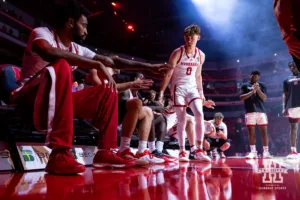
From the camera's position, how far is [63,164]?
5.28ft

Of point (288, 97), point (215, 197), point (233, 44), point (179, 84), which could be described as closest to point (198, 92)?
point (179, 84)

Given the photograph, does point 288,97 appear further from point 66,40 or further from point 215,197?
point 215,197

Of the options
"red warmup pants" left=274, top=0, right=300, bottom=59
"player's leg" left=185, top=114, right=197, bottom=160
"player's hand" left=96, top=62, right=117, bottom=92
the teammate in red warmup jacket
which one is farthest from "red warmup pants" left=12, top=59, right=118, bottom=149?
"player's leg" left=185, top=114, right=197, bottom=160

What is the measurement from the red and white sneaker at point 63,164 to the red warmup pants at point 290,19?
1393 millimetres

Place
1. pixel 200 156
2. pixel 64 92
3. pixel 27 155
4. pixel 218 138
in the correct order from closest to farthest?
pixel 64 92 < pixel 27 155 < pixel 200 156 < pixel 218 138

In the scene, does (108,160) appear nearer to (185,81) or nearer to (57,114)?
(57,114)

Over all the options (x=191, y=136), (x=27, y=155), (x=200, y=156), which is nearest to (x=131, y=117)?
(x=27, y=155)

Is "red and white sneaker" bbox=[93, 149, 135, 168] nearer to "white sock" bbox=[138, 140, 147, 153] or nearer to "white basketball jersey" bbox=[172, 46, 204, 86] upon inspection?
"white sock" bbox=[138, 140, 147, 153]

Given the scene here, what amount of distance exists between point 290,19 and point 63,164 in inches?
59.6

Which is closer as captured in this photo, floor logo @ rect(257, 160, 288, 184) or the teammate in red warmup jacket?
floor logo @ rect(257, 160, 288, 184)

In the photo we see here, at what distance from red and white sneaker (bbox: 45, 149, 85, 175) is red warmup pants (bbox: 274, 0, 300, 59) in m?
1.39

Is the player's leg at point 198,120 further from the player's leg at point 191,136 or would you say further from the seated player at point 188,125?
the player's leg at point 191,136

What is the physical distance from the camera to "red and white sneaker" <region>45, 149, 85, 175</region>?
1.61 metres

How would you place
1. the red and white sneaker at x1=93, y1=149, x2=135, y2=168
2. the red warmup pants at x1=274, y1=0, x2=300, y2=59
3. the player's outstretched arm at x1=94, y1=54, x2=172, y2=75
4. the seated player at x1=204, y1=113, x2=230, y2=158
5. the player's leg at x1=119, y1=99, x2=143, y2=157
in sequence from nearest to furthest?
the red warmup pants at x1=274, y1=0, x2=300, y2=59 → the red and white sneaker at x1=93, y1=149, x2=135, y2=168 → the player's outstretched arm at x1=94, y1=54, x2=172, y2=75 → the player's leg at x1=119, y1=99, x2=143, y2=157 → the seated player at x1=204, y1=113, x2=230, y2=158
